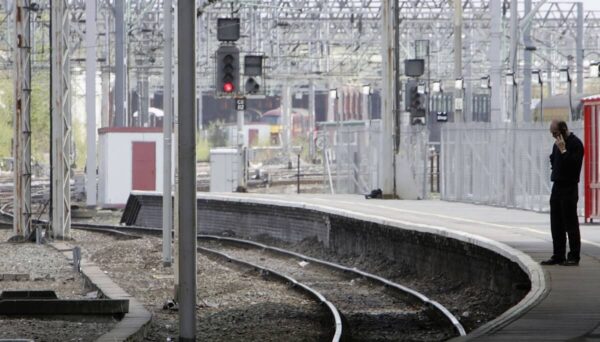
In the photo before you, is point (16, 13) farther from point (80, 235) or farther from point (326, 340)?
point (326, 340)

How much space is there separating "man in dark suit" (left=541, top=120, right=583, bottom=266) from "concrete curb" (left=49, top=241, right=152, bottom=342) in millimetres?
4796

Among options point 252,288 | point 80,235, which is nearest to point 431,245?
point 252,288

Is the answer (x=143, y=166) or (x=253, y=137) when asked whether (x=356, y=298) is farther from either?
(x=253, y=137)

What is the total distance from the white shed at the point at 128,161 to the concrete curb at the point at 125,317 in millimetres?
21140

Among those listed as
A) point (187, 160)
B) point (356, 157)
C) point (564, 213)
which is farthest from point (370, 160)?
point (187, 160)

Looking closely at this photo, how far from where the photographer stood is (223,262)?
2877cm

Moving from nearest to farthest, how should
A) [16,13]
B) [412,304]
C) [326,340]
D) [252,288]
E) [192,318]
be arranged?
1. [192,318]
2. [326,340]
3. [412,304]
4. [252,288]
5. [16,13]

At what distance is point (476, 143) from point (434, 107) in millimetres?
30744

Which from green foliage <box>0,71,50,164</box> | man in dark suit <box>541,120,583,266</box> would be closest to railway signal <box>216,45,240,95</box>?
man in dark suit <box>541,120,583,266</box>

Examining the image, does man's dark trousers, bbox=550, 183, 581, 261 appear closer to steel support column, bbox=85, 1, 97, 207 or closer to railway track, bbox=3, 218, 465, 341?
railway track, bbox=3, 218, 465, 341

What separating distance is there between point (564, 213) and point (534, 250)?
2886 millimetres

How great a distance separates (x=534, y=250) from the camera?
20.4 m

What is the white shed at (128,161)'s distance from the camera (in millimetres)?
45594

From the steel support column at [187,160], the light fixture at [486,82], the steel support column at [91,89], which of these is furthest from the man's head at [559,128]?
the light fixture at [486,82]
